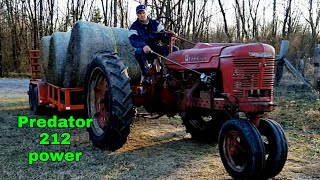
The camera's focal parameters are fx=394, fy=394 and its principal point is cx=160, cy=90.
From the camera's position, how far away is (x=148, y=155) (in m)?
5.12

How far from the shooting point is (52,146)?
5.57 m

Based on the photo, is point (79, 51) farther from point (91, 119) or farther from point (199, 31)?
point (199, 31)

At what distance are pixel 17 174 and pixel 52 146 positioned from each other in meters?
1.33

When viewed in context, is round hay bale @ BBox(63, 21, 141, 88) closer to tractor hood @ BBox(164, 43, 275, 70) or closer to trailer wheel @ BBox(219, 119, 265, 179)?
tractor hood @ BBox(164, 43, 275, 70)

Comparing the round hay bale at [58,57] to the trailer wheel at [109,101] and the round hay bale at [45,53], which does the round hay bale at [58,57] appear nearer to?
the round hay bale at [45,53]

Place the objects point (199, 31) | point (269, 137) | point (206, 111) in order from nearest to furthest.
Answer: point (269, 137) → point (206, 111) → point (199, 31)

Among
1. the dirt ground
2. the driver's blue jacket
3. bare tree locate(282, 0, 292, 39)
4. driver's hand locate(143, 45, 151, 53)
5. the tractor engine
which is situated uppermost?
bare tree locate(282, 0, 292, 39)

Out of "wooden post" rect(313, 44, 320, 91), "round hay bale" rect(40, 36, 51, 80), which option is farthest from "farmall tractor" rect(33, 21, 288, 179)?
"wooden post" rect(313, 44, 320, 91)

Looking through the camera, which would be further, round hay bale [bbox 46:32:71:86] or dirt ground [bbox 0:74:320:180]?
round hay bale [bbox 46:32:71:86]

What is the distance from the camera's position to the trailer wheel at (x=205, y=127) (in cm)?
581

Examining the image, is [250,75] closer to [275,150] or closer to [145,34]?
[275,150]

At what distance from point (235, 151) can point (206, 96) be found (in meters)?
0.92

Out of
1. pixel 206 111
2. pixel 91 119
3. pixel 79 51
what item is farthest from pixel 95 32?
pixel 206 111

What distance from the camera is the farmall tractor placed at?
404cm
